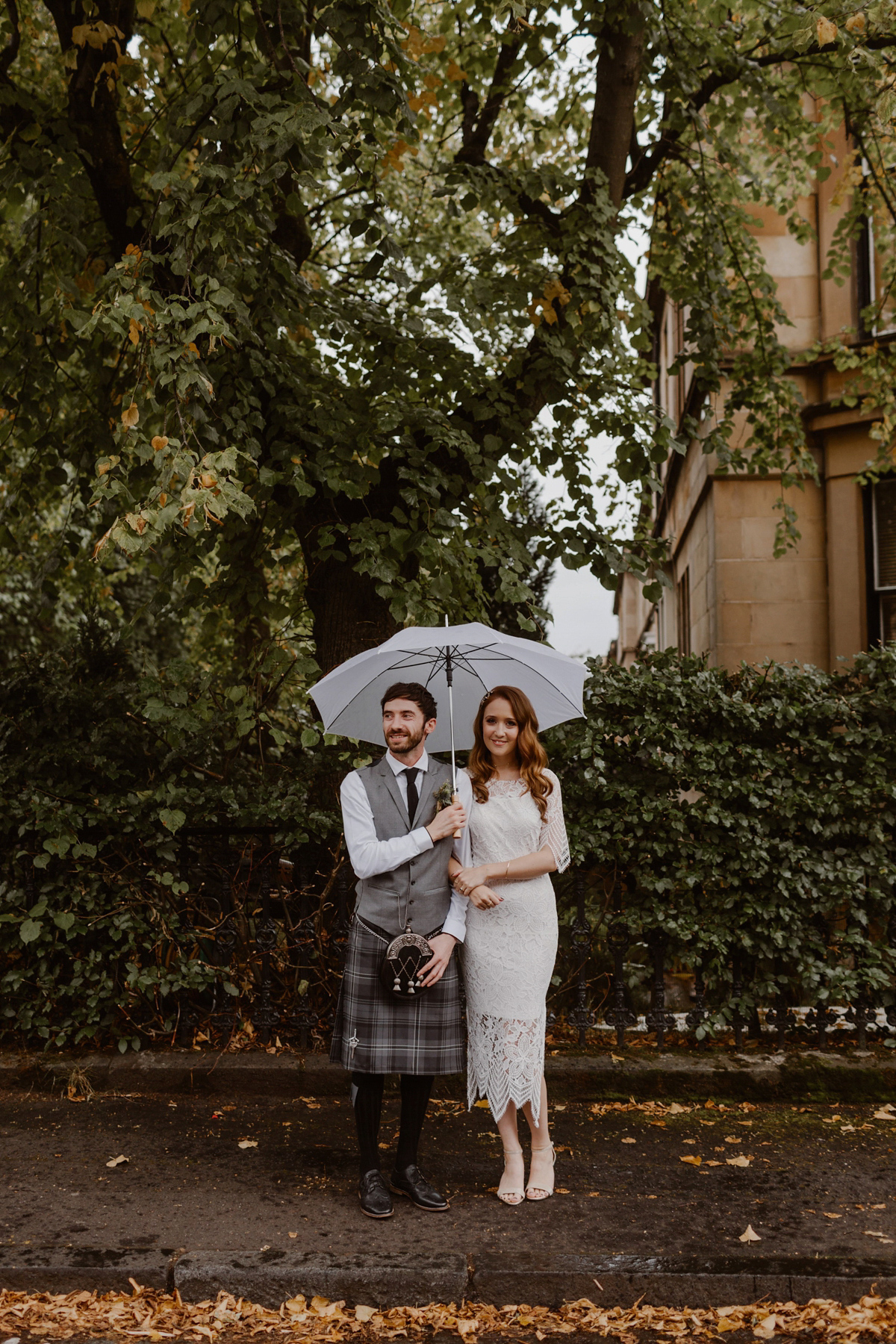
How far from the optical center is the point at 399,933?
3.85m

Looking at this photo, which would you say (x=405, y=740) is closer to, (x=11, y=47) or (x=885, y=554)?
(x=11, y=47)

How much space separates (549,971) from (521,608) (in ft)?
9.99

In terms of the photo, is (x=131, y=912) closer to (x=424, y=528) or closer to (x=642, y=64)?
(x=424, y=528)

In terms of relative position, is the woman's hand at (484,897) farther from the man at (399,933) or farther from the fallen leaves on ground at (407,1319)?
the fallen leaves on ground at (407,1319)

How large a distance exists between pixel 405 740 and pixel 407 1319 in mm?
1892

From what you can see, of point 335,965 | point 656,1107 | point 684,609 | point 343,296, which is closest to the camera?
point 656,1107

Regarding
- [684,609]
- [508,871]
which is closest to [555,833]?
[508,871]

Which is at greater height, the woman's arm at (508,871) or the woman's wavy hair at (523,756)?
the woman's wavy hair at (523,756)

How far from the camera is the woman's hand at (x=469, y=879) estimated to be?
3.87 m

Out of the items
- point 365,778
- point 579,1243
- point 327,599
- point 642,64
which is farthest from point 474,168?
point 579,1243

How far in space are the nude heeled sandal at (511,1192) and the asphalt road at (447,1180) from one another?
32mm

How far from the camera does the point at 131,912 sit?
17.7 feet

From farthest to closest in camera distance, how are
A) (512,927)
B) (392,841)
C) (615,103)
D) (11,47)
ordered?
(615,103), (11,47), (512,927), (392,841)

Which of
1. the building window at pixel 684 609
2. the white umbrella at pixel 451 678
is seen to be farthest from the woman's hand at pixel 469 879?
the building window at pixel 684 609
